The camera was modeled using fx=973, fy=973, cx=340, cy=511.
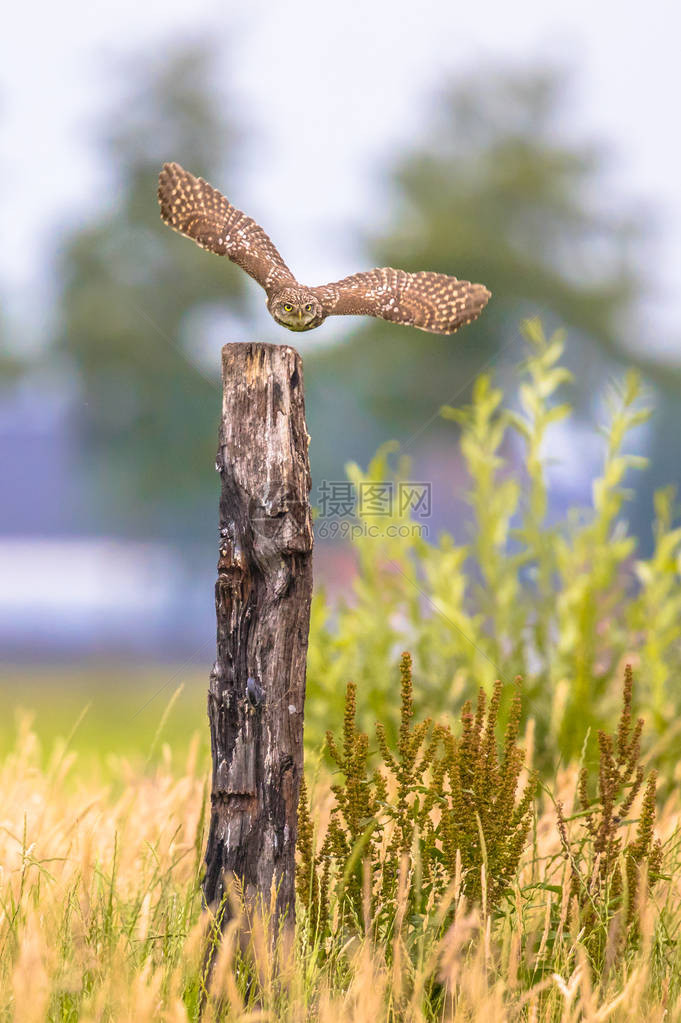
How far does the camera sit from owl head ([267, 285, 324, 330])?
2672mm

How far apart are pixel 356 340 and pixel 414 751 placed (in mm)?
11055

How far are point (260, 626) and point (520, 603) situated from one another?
98.4 inches

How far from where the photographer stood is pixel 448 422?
37.5 ft

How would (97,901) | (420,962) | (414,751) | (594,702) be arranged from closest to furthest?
(420,962), (414,751), (97,901), (594,702)

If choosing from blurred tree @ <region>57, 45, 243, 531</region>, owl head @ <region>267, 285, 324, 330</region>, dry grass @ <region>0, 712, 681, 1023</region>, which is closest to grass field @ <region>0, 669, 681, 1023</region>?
dry grass @ <region>0, 712, 681, 1023</region>

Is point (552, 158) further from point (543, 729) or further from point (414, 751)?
point (414, 751)

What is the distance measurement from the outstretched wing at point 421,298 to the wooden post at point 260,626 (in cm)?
50

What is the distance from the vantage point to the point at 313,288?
9.01 ft

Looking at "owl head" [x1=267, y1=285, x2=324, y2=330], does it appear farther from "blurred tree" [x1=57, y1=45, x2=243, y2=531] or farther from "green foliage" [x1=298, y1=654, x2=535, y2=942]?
"blurred tree" [x1=57, y1=45, x2=243, y2=531]

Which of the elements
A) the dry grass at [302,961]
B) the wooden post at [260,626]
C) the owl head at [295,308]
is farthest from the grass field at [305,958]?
the owl head at [295,308]

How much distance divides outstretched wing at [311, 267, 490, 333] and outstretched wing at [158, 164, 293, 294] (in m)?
0.33

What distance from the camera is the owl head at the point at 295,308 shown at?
267cm

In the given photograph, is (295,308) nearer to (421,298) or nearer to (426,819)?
(421,298)

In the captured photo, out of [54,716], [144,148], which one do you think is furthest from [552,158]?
[54,716]
